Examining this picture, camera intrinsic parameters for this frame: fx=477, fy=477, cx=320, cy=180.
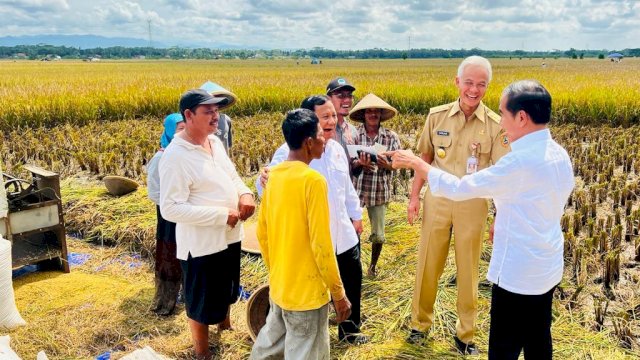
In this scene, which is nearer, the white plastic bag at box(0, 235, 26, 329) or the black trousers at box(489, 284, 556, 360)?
the black trousers at box(489, 284, 556, 360)

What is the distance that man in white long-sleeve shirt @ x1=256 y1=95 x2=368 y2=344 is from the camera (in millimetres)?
2791

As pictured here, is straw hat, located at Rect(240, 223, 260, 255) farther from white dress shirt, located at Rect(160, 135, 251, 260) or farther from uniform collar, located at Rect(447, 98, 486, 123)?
uniform collar, located at Rect(447, 98, 486, 123)

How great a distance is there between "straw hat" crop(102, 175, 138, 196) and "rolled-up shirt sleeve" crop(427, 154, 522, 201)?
4746 millimetres

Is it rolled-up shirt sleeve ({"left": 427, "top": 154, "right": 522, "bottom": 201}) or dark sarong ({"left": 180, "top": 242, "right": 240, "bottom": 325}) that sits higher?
rolled-up shirt sleeve ({"left": 427, "top": 154, "right": 522, "bottom": 201})

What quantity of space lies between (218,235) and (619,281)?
11.2ft

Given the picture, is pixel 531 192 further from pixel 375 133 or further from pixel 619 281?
pixel 619 281

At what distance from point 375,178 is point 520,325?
1.92 m

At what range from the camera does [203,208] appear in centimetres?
271

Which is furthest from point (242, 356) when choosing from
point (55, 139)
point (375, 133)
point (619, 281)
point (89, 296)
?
point (55, 139)

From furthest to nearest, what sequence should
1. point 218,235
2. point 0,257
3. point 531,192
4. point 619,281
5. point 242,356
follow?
1. point 619,281
2. point 0,257
3. point 242,356
4. point 218,235
5. point 531,192

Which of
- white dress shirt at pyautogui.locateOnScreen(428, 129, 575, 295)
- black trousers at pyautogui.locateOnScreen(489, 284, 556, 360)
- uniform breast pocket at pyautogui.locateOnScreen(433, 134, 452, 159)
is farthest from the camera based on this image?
uniform breast pocket at pyautogui.locateOnScreen(433, 134, 452, 159)

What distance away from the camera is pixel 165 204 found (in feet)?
8.80

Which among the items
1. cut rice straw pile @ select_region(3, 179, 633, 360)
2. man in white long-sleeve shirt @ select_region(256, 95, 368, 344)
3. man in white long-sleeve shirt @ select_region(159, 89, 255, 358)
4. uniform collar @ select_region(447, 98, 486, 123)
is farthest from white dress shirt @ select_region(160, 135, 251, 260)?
uniform collar @ select_region(447, 98, 486, 123)

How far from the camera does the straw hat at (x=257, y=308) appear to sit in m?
3.18
